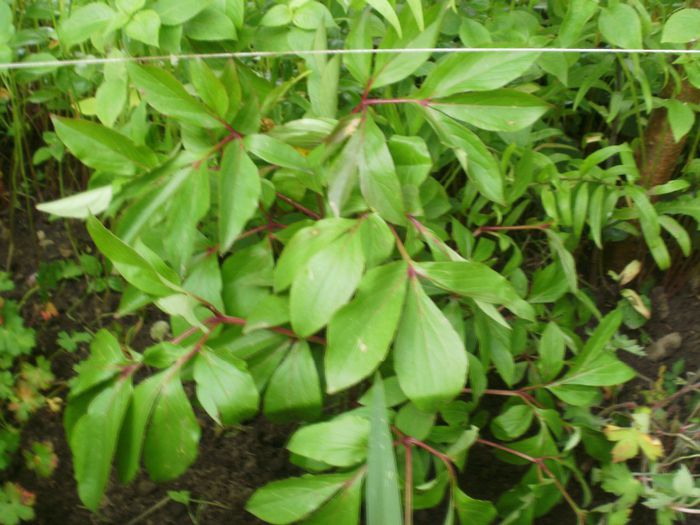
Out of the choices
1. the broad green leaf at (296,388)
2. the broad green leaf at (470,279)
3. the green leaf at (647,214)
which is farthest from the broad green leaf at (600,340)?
the broad green leaf at (296,388)

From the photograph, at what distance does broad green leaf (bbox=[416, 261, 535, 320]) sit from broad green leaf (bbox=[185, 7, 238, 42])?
341 mm

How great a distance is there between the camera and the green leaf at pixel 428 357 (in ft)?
2.02

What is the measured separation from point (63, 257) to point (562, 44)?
95 cm

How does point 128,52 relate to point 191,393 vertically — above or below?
above

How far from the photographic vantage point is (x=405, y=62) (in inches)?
27.4

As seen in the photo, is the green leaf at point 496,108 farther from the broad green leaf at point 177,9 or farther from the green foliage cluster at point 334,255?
the broad green leaf at point 177,9

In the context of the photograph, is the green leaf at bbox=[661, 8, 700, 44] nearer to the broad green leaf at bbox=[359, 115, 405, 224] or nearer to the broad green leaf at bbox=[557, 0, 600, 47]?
the broad green leaf at bbox=[557, 0, 600, 47]

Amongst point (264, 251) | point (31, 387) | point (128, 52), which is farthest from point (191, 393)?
point (128, 52)

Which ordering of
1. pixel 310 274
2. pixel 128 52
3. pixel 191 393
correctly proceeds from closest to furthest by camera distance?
1. pixel 310 274
2. pixel 128 52
3. pixel 191 393

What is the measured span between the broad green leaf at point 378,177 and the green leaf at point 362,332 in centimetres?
6

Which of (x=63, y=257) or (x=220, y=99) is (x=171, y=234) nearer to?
(x=220, y=99)

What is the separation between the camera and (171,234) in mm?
664

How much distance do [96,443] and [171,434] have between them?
2.7 inches

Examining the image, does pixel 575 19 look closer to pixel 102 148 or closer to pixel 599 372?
pixel 599 372
